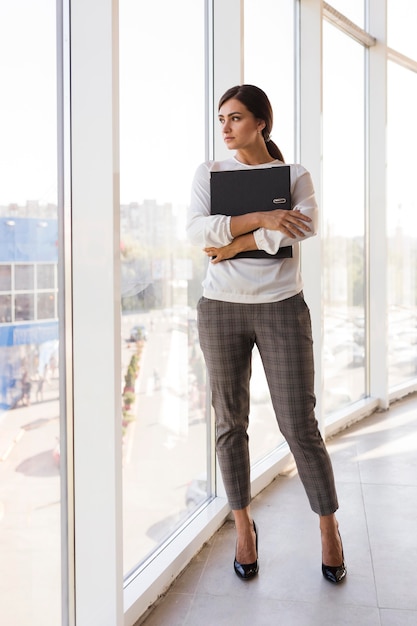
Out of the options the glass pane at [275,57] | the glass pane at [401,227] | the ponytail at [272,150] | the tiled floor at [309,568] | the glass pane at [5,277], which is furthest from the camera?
the glass pane at [401,227]

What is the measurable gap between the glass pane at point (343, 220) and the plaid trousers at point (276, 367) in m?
1.72

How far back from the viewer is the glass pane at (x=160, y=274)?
176 cm

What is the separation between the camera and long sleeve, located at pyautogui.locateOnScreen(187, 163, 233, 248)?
1.70 metres

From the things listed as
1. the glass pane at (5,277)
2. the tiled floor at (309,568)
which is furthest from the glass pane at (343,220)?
the glass pane at (5,277)

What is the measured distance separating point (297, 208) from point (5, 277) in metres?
0.85

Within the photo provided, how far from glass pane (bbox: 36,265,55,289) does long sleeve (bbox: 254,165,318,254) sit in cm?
57

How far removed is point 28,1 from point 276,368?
43.4 inches

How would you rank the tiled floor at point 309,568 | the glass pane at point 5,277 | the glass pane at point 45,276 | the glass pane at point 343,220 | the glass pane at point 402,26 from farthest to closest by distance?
the glass pane at point 402,26
the glass pane at point 343,220
the tiled floor at point 309,568
the glass pane at point 45,276
the glass pane at point 5,277

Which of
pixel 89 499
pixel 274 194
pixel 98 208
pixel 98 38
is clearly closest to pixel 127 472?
pixel 89 499

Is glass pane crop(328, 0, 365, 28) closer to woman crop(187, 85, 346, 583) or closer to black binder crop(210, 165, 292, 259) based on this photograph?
woman crop(187, 85, 346, 583)

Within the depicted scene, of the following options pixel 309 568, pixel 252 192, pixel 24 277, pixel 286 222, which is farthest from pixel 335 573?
pixel 24 277

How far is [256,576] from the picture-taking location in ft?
6.07

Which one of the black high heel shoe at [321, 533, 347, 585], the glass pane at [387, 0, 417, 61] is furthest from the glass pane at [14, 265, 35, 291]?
the glass pane at [387, 0, 417, 61]

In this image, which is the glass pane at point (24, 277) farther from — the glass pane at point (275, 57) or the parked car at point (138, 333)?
the glass pane at point (275, 57)
